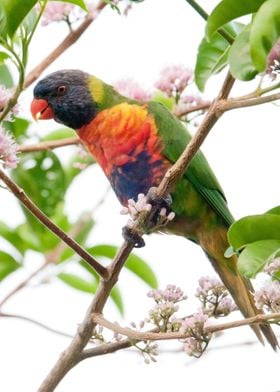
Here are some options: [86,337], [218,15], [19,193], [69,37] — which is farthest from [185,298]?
[69,37]

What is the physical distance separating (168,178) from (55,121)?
1430mm

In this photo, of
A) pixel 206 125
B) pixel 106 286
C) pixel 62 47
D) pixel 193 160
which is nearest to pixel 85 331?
pixel 106 286

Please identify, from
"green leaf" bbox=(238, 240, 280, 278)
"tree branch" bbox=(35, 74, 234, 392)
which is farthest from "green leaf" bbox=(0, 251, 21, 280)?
"green leaf" bbox=(238, 240, 280, 278)

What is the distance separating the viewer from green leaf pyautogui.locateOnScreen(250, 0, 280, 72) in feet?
3.89

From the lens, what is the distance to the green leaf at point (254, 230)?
1486 mm

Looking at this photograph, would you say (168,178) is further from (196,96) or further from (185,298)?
(196,96)

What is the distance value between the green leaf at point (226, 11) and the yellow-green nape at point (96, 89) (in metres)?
1.59

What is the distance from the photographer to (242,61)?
1.32 meters

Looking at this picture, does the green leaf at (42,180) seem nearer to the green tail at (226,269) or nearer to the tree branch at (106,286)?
the green tail at (226,269)

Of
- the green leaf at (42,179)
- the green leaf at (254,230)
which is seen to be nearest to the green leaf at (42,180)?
the green leaf at (42,179)

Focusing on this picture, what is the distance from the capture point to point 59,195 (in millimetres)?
2793

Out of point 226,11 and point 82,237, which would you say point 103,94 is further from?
point 226,11

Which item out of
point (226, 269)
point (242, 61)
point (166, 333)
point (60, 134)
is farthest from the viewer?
point (60, 134)

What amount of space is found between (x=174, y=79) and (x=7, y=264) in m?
0.90
